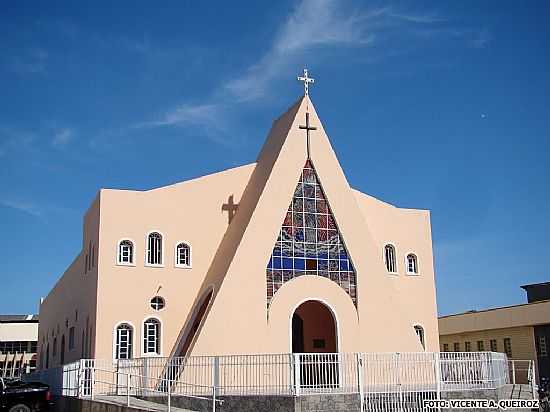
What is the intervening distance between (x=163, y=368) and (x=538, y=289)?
26345 millimetres

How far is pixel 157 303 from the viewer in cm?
2656

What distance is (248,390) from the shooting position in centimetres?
1878

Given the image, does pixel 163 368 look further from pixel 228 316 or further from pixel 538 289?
pixel 538 289

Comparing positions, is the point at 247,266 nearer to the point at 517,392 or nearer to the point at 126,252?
the point at 126,252

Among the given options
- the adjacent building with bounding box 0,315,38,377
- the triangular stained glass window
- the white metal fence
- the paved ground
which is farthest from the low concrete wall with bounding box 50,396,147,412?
the adjacent building with bounding box 0,315,38,377

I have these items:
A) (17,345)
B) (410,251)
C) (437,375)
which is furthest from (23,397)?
(17,345)

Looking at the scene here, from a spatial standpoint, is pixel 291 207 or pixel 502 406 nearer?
pixel 502 406

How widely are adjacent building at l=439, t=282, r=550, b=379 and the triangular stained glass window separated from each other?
1375cm

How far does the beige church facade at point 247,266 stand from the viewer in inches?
961

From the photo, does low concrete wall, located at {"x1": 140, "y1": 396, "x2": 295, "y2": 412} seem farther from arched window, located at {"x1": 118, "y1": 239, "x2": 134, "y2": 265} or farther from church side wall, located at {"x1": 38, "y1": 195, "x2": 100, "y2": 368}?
arched window, located at {"x1": 118, "y1": 239, "x2": 134, "y2": 265}

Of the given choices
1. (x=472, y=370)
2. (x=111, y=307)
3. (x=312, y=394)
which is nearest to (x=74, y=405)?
(x=111, y=307)

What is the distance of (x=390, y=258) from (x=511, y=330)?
10.5 metres

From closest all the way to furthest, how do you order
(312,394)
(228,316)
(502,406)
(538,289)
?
1. (312,394)
2. (502,406)
3. (228,316)
4. (538,289)

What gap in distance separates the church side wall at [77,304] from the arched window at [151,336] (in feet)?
6.36
